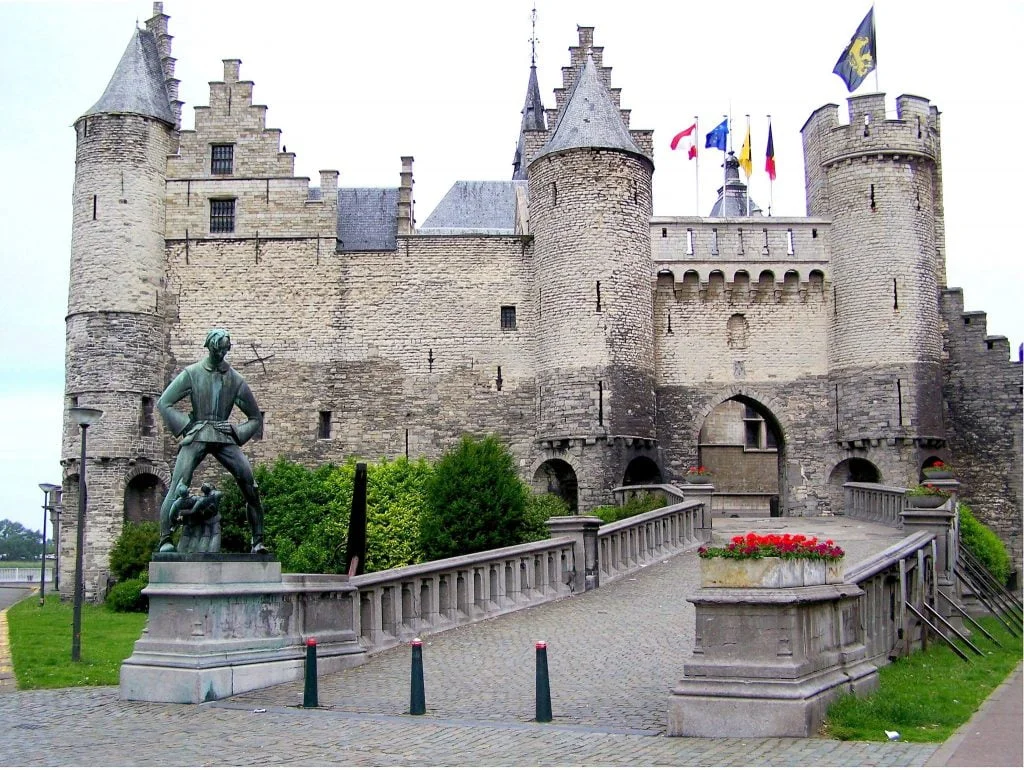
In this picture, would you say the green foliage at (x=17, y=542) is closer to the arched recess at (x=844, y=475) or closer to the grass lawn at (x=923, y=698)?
the arched recess at (x=844, y=475)

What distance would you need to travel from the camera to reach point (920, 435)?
39.8 metres

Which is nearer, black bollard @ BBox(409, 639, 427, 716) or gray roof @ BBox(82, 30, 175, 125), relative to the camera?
black bollard @ BBox(409, 639, 427, 716)

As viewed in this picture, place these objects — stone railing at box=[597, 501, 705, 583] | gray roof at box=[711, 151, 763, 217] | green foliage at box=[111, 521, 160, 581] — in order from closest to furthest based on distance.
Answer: stone railing at box=[597, 501, 705, 583] < green foliage at box=[111, 521, 160, 581] < gray roof at box=[711, 151, 763, 217]

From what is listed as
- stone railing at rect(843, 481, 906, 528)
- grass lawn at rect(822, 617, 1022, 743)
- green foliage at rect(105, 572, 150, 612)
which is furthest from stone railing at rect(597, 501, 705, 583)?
green foliage at rect(105, 572, 150, 612)

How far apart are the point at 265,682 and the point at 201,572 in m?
1.33

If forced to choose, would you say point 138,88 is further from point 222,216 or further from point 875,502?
point 875,502

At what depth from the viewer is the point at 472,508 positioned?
1057 inches

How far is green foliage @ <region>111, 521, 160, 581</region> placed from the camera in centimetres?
3675

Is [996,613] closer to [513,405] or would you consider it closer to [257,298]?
[513,405]

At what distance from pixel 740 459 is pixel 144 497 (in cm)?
2383

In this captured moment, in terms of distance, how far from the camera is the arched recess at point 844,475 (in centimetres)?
4091

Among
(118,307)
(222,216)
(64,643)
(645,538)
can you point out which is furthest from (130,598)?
(645,538)

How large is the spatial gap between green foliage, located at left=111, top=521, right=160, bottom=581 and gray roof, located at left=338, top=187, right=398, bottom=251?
11576 mm

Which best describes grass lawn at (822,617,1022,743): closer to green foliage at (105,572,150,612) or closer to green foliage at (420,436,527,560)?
green foliage at (420,436,527,560)
